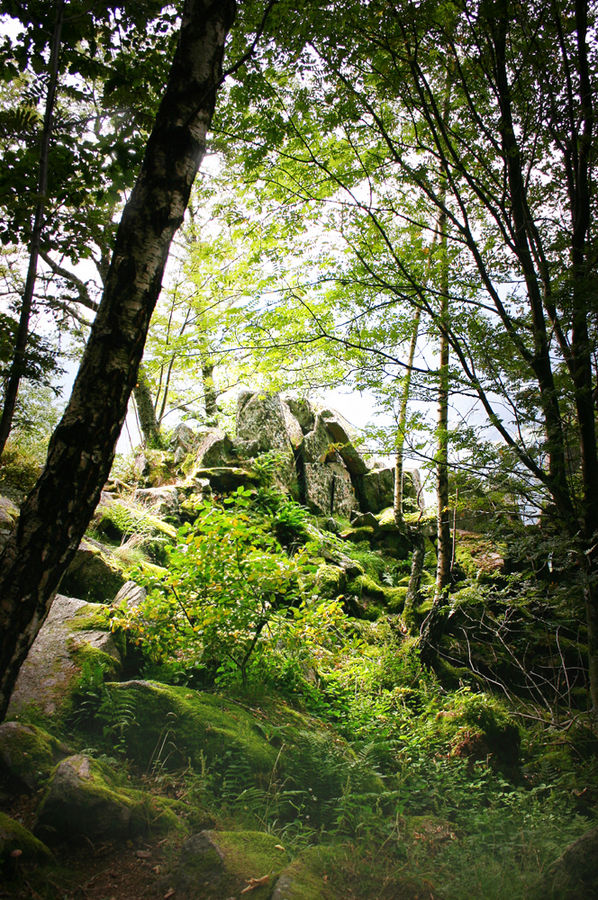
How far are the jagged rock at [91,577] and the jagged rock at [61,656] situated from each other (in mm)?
595

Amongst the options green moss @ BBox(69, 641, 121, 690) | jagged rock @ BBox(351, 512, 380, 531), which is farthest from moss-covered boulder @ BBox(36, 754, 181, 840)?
jagged rock @ BBox(351, 512, 380, 531)

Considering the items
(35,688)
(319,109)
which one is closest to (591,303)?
(319,109)

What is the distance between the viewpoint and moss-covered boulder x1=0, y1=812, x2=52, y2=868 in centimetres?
167

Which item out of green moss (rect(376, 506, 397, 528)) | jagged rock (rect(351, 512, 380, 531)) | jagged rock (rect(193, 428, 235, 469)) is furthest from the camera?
jagged rock (rect(351, 512, 380, 531))

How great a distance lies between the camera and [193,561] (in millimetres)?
3666

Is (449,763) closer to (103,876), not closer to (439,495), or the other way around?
(103,876)

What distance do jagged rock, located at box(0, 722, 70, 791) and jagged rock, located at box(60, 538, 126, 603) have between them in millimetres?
2331

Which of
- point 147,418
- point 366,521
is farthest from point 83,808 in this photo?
point 147,418

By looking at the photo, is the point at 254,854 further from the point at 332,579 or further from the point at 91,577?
the point at 332,579

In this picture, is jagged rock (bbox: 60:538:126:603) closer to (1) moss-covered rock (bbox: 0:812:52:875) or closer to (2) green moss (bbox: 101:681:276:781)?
(2) green moss (bbox: 101:681:276:781)

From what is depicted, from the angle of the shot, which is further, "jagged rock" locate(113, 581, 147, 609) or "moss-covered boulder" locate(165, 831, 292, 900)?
"jagged rock" locate(113, 581, 147, 609)

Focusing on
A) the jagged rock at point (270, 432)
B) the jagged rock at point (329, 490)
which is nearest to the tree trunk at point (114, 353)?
the jagged rock at point (270, 432)

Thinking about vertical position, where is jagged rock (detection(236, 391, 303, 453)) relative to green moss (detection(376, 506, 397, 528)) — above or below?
above

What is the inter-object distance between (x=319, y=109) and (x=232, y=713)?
5115 mm
